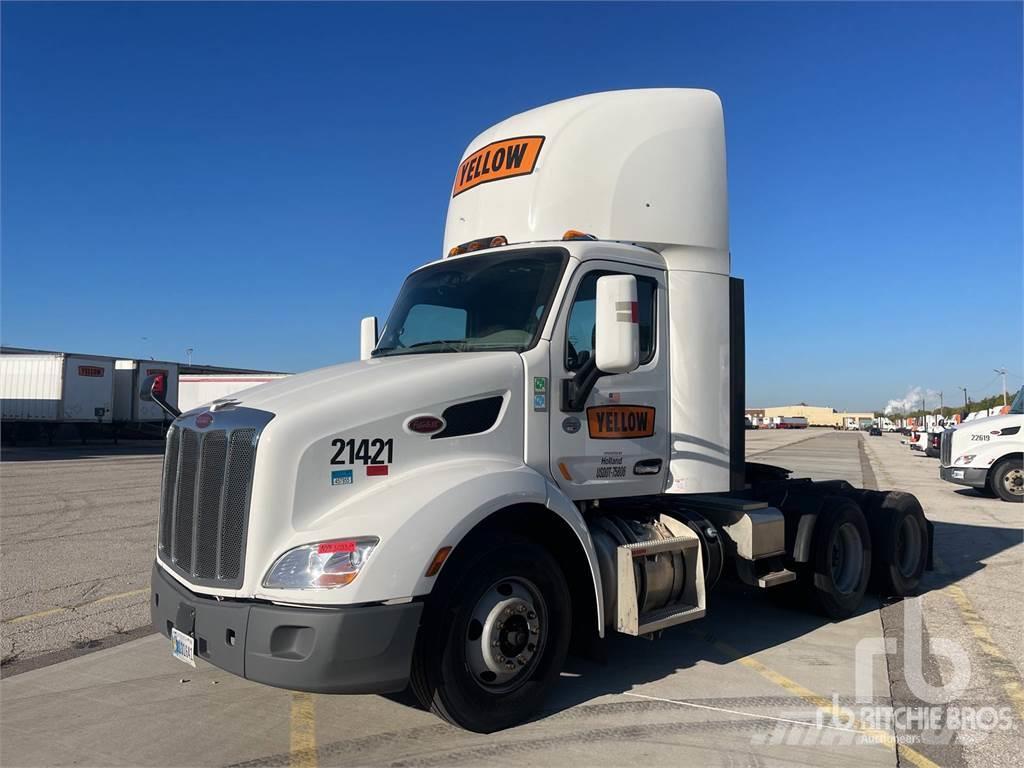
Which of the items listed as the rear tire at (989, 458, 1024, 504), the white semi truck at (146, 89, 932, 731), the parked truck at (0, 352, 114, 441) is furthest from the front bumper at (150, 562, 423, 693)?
the parked truck at (0, 352, 114, 441)

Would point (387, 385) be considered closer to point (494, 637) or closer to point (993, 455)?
point (494, 637)

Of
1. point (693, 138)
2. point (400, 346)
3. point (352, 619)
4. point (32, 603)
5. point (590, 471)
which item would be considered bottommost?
point (32, 603)

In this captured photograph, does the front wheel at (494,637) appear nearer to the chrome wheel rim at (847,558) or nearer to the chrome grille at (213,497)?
the chrome grille at (213,497)

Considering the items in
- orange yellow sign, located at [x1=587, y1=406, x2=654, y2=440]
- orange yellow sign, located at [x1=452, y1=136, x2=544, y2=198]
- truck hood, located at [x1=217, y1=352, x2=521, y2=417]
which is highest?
orange yellow sign, located at [x1=452, y1=136, x2=544, y2=198]

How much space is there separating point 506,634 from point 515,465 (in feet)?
3.15

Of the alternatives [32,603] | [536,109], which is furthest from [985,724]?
[32,603]

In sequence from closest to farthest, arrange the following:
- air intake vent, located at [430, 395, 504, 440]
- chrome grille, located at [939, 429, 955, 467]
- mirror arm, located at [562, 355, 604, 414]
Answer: air intake vent, located at [430, 395, 504, 440]
mirror arm, located at [562, 355, 604, 414]
chrome grille, located at [939, 429, 955, 467]

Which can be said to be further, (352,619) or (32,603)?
(32,603)

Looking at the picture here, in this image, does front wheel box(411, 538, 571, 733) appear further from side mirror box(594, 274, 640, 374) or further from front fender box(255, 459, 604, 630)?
side mirror box(594, 274, 640, 374)

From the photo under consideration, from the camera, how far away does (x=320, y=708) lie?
470 centimetres

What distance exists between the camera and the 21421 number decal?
13.3 ft

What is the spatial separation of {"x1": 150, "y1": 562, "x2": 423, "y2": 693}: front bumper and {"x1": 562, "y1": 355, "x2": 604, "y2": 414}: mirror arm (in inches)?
65.9

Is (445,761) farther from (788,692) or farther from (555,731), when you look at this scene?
(788,692)

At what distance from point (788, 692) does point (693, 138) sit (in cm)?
398
